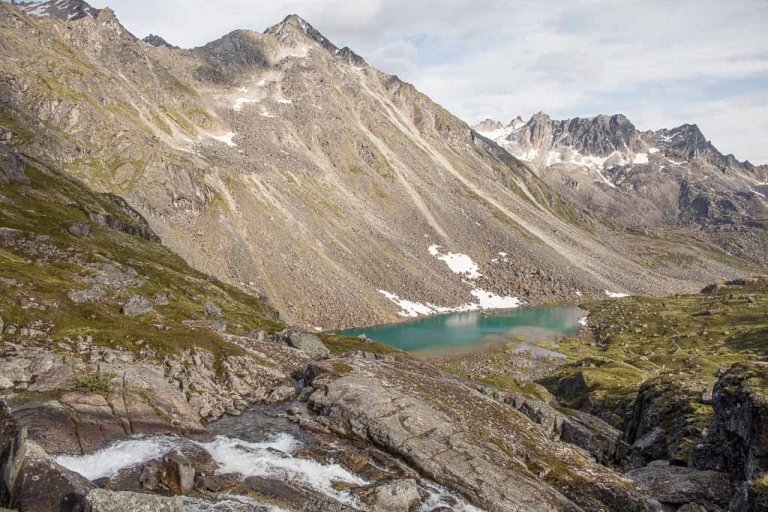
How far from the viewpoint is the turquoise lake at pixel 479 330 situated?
433 feet

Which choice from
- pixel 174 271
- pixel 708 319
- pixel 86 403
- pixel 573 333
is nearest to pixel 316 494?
pixel 86 403

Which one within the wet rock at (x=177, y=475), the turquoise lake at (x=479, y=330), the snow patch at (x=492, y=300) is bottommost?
the turquoise lake at (x=479, y=330)

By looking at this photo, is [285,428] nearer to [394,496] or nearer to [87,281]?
[394,496]

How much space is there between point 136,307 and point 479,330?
4487 inches

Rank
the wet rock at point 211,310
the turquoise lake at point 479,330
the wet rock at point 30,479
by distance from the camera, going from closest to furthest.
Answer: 1. the wet rock at point 30,479
2. the wet rock at point 211,310
3. the turquoise lake at point 479,330

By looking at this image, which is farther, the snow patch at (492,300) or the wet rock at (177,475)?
the snow patch at (492,300)

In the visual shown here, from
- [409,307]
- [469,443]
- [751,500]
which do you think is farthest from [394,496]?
[409,307]

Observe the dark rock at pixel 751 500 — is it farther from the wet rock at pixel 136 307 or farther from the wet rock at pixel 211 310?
the wet rock at pixel 211 310

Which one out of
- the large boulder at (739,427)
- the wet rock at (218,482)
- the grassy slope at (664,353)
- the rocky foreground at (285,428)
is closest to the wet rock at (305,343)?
the rocky foreground at (285,428)

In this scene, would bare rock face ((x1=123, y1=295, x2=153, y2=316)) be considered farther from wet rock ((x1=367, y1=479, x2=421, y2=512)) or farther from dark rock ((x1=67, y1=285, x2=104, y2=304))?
wet rock ((x1=367, y1=479, x2=421, y2=512))

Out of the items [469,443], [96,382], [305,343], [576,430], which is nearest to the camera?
[96,382]

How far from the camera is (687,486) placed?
33.5 metres

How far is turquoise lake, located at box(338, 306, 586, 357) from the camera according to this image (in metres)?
132

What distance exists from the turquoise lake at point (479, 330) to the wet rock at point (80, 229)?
2841 inches
